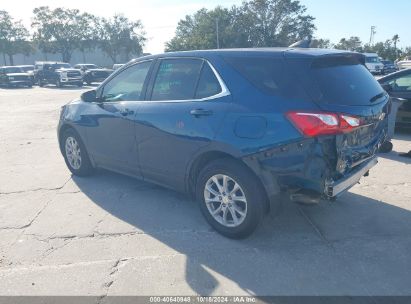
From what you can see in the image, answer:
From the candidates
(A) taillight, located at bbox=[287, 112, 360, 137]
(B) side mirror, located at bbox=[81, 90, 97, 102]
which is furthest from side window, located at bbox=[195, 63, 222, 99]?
(B) side mirror, located at bbox=[81, 90, 97, 102]

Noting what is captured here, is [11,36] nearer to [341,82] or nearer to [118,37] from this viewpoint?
[118,37]

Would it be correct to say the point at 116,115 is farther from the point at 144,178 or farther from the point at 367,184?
the point at 367,184

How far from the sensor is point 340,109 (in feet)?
10.7

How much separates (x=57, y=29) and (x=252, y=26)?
3013 cm

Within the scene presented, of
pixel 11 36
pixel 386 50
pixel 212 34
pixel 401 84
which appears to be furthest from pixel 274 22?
pixel 401 84

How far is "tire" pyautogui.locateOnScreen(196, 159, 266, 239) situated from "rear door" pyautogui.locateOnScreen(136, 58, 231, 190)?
0.29m

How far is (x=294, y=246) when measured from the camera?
365cm

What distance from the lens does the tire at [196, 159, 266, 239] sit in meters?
3.50

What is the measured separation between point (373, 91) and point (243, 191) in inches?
67.3

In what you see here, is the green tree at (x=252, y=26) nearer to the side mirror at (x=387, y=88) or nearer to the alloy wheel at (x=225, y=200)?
the side mirror at (x=387, y=88)

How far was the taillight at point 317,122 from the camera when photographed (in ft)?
10.4

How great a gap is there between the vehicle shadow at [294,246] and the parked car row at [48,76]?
26.9 m

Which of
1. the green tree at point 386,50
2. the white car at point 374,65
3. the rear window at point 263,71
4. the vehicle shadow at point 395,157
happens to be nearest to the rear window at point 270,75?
the rear window at point 263,71

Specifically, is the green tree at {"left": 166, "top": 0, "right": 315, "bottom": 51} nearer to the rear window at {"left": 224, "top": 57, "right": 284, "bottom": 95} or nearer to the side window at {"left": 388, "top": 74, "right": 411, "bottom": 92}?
the side window at {"left": 388, "top": 74, "right": 411, "bottom": 92}
